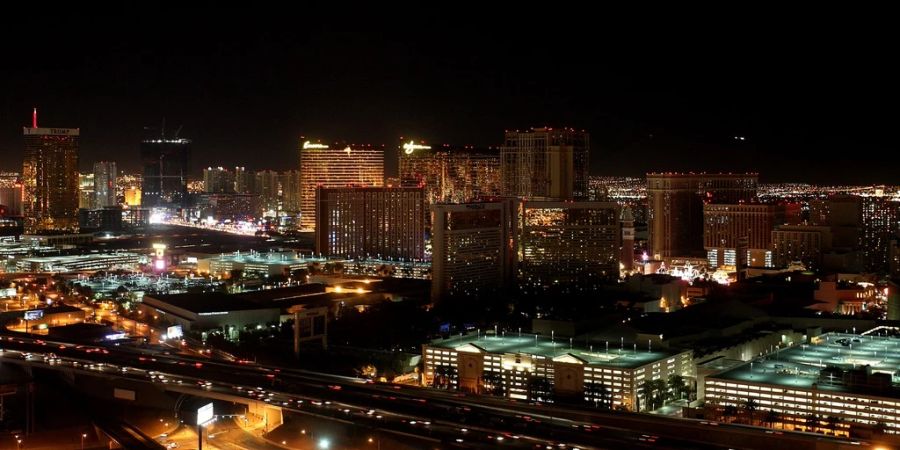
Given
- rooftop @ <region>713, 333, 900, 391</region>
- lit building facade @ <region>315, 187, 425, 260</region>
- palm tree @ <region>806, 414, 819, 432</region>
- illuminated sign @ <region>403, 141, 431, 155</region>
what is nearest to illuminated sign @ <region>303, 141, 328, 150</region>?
illuminated sign @ <region>403, 141, 431, 155</region>

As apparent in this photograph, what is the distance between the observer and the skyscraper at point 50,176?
52.4 metres

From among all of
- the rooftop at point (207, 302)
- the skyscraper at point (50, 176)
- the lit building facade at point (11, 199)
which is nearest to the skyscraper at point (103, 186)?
the lit building facade at point (11, 199)

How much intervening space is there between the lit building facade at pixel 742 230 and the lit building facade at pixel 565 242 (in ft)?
23.0

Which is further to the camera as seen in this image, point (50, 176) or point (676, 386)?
point (50, 176)

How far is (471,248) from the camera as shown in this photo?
1284 inches

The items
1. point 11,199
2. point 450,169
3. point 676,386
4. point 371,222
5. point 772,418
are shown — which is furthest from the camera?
point 11,199

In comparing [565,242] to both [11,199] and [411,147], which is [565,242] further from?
[11,199]

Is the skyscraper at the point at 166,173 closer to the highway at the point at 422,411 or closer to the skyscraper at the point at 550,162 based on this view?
the skyscraper at the point at 550,162

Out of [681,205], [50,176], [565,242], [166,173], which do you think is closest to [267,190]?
[166,173]

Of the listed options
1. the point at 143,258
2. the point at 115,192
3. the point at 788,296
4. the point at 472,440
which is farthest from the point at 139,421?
the point at 115,192

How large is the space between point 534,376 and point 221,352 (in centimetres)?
672

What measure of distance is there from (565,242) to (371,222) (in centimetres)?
897

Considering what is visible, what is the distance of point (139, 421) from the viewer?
16297 mm

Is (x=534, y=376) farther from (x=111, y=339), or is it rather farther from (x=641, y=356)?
(x=111, y=339)
